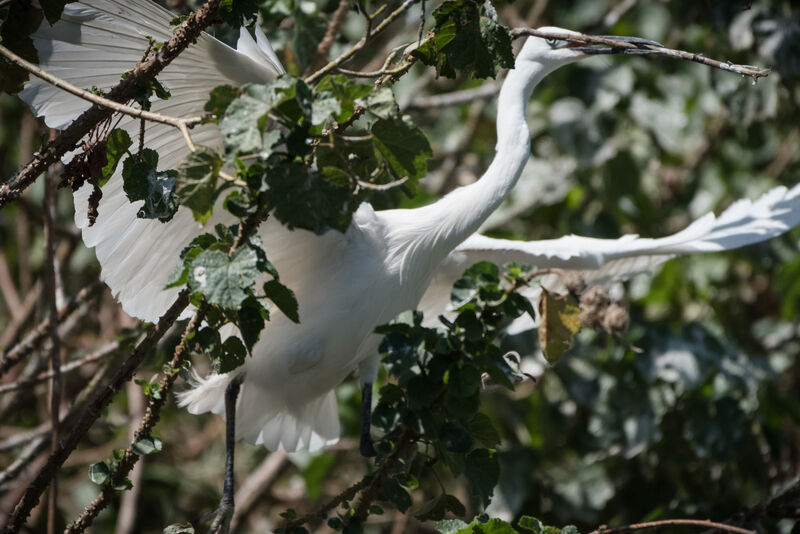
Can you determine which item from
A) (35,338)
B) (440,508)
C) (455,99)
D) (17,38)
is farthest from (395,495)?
(455,99)

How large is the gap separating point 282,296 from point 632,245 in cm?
158

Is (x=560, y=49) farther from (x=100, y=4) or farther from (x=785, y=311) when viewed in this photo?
(x=785, y=311)

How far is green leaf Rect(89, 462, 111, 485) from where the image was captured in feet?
5.93

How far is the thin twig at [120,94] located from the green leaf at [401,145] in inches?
15.0

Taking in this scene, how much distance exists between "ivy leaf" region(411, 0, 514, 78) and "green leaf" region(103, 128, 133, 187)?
61 centimetres

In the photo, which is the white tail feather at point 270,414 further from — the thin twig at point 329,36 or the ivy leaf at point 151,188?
the ivy leaf at point 151,188

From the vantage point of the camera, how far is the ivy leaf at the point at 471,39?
161 cm

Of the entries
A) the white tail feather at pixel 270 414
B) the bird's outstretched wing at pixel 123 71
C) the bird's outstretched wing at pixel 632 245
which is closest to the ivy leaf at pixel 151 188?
the bird's outstretched wing at pixel 123 71

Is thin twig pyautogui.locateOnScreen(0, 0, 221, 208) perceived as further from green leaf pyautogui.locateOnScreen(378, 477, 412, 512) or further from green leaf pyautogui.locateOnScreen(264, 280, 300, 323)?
green leaf pyautogui.locateOnScreen(378, 477, 412, 512)

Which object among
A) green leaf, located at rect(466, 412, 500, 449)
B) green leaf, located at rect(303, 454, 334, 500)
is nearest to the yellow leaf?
green leaf, located at rect(466, 412, 500, 449)

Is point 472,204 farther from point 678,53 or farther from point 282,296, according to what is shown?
point 282,296

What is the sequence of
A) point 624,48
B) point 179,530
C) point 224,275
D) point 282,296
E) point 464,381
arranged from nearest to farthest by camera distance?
point 224,275, point 282,296, point 464,381, point 179,530, point 624,48

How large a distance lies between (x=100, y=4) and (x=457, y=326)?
98 centimetres

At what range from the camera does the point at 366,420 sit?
2986mm
